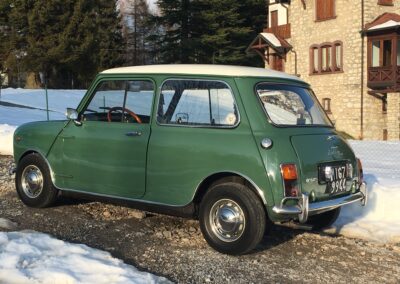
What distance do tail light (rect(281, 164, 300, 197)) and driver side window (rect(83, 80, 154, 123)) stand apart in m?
1.76

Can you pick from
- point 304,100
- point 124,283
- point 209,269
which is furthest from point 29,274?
point 304,100

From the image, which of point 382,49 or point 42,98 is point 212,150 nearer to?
point 382,49

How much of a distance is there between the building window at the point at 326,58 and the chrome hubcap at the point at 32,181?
28.2 meters

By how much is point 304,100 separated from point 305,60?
30.8 metres

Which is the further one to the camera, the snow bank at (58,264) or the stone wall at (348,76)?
the stone wall at (348,76)

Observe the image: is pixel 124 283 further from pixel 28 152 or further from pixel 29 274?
pixel 28 152

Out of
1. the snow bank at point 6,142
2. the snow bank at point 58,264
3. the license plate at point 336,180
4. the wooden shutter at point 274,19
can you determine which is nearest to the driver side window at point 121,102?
Result: the snow bank at point 58,264

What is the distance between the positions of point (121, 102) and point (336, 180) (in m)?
2.57

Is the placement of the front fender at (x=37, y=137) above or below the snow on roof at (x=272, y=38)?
below

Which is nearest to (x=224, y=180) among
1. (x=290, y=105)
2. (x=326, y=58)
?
(x=290, y=105)

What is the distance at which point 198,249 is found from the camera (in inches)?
226

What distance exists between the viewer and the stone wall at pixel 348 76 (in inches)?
1255

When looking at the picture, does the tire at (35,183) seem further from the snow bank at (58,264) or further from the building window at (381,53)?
the building window at (381,53)

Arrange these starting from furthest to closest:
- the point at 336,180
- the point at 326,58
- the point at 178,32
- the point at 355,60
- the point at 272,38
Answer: the point at 178,32
the point at 272,38
the point at 326,58
the point at 355,60
the point at 336,180
